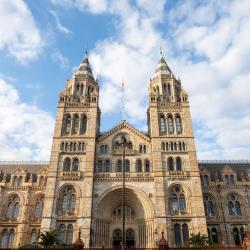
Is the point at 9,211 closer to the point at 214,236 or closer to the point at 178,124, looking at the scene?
the point at 178,124

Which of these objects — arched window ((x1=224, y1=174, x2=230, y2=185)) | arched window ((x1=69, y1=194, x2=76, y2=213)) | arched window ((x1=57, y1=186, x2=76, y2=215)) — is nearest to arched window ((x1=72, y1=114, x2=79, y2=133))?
arched window ((x1=57, y1=186, x2=76, y2=215))

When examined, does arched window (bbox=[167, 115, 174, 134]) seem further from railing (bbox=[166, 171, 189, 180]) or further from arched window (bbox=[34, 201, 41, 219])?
arched window (bbox=[34, 201, 41, 219])

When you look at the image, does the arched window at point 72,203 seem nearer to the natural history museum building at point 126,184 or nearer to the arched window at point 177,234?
the natural history museum building at point 126,184

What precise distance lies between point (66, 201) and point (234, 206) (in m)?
26.6

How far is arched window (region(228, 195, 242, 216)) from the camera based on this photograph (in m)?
44.9

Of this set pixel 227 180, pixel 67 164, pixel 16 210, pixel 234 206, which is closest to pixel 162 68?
pixel 227 180

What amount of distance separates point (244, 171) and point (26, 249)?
3842 centimetres

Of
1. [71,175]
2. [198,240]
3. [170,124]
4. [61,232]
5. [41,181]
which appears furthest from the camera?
[41,181]

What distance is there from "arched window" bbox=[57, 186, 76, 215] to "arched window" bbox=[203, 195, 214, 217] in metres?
20.8

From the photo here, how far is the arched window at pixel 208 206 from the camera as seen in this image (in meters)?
44.7

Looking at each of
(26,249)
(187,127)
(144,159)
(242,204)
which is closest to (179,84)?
(187,127)

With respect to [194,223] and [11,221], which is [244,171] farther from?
[11,221]

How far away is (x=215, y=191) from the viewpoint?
46.2 m

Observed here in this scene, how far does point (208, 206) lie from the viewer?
1784 inches
